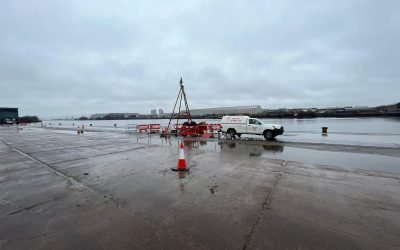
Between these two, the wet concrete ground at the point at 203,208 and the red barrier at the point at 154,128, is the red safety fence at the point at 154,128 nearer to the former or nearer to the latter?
the red barrier at the point at 154,128

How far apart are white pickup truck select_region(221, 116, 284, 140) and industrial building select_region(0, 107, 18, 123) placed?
69.9 metres

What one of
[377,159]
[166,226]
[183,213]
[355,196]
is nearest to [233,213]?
[183,213]

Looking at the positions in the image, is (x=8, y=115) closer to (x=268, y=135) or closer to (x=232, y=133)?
(x=232, y=133)

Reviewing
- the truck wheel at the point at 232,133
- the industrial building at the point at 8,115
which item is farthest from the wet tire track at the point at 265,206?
the industrial building at the point at 8,115

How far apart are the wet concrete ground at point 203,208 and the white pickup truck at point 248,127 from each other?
9988 millimetres

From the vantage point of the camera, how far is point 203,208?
14.6 ft

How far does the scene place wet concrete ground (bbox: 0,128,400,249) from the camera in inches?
131

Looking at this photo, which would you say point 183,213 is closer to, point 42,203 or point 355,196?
point 42,203

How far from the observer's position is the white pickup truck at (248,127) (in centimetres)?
1772

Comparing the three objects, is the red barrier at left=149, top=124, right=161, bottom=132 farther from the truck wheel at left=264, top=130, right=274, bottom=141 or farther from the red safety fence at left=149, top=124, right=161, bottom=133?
the truck wheel at left=264, top=130, right=274, bottom=141

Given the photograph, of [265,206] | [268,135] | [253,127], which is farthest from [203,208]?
[253,127]

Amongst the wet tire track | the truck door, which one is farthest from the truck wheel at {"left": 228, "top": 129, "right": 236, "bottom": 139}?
the wet tire track

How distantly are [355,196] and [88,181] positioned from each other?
697 centimetres

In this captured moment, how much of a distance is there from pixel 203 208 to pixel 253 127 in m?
14.9
